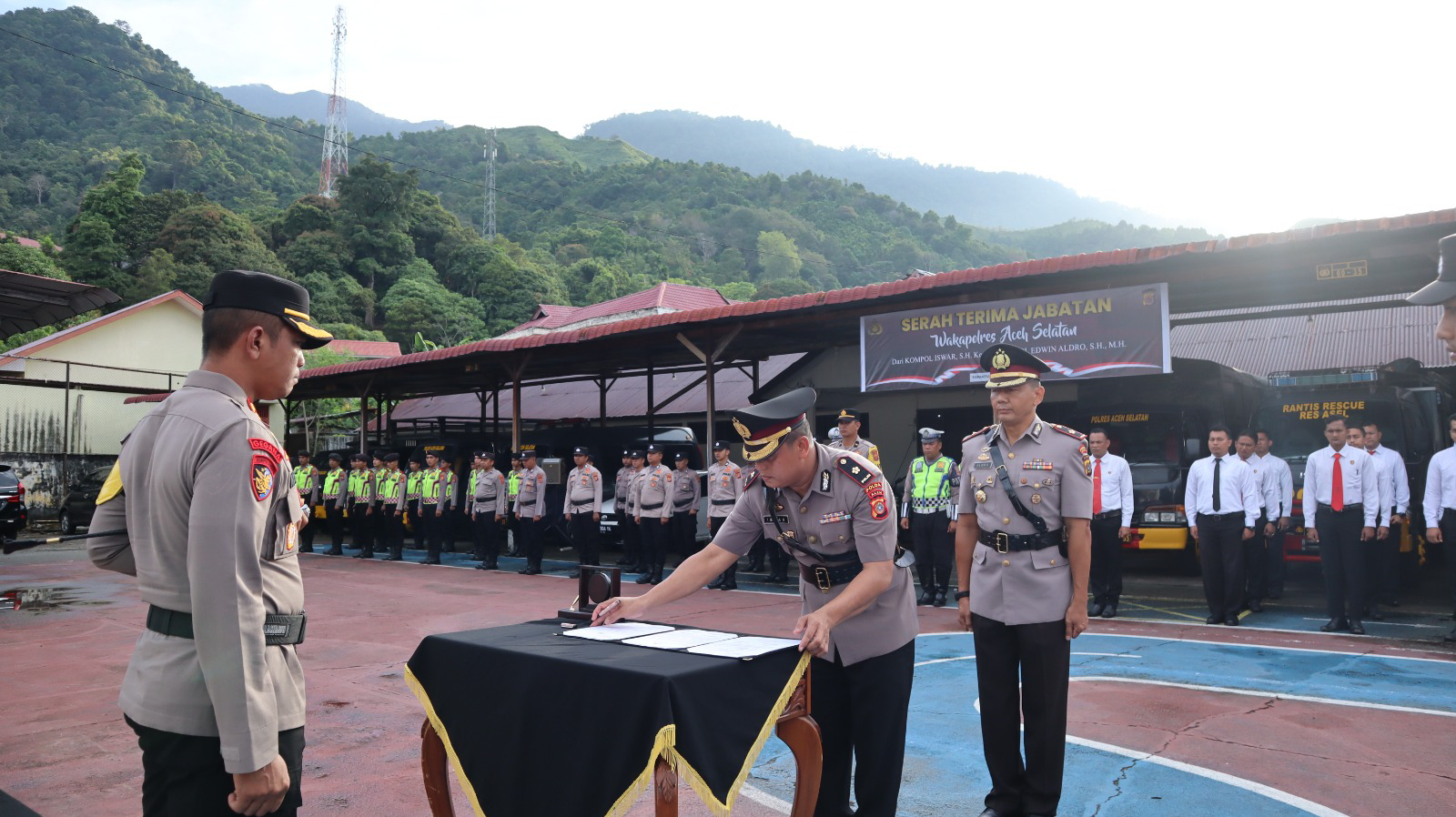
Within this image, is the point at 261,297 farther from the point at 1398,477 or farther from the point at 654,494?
the point at 654,494

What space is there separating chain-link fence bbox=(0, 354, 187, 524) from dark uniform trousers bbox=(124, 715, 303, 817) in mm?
24886

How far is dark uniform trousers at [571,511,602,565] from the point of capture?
1342 cm

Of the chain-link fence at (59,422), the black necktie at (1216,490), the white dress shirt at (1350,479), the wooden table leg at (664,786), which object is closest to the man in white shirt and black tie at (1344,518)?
the white dress shirt at (1350,479)

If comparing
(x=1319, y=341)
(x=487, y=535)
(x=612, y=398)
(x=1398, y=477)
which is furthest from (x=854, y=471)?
(x=1319, y=341)

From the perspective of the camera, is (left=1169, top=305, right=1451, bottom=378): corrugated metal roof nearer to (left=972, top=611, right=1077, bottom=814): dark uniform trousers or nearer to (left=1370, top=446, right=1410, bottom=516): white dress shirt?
(left=1370, top=446, right=1410, bottom=516): white dress shirt

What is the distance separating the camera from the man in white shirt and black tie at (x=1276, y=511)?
9.19 metres

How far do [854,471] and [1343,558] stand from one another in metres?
7.37

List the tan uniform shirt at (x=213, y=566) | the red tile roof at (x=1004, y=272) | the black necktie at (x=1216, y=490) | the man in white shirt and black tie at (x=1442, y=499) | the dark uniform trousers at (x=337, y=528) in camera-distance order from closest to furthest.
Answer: the tan uniform shirt at (x=213, y=566) < the man in white shirt and black tie at (x=1442, y=499) < the red tile roof at (x=1004, y=272) < the black necktie at (x=1216, y=490) < the dark uniform trousers at (x=337, y=528)

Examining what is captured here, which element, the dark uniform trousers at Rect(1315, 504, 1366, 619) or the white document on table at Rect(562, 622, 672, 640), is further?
the dark uniform trousers at Rect(1315, 504, 1366, 619)

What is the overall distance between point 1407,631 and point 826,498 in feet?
25.5

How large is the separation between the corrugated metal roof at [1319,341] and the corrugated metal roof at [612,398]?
31.7 ft

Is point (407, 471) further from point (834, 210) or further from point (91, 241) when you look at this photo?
point (834, 210)

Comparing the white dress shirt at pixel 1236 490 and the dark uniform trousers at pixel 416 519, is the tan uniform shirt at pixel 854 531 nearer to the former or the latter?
the white dress shirt at pixel 1236 490

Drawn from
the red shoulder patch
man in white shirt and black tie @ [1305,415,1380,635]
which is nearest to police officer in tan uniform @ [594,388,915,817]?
the red shoulder patch
